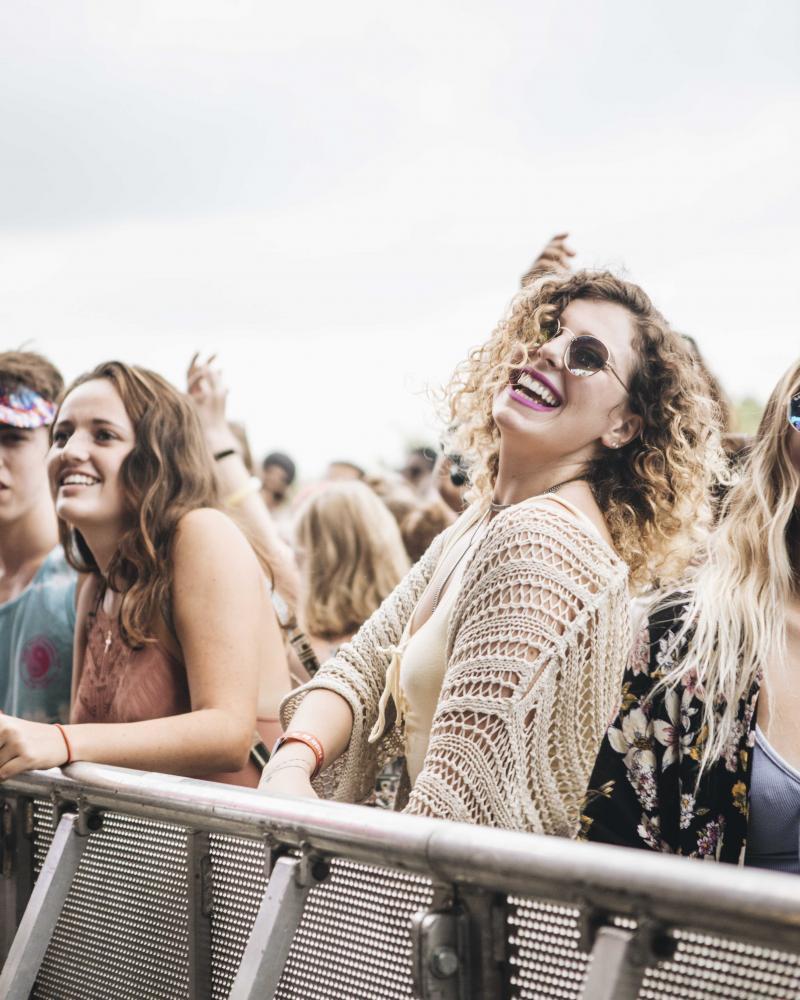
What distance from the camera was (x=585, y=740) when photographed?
6.19 ft

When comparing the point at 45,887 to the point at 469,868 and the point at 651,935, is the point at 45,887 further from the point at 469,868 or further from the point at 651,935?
the point at 651,935

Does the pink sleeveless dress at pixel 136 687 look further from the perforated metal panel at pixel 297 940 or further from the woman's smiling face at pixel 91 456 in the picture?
the perforated metal panel at pixel 297 940

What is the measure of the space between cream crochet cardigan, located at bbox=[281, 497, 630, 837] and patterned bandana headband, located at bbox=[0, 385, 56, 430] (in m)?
2.02

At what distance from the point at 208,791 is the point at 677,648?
2.86 ft

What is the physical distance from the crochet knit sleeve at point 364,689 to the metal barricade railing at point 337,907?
0.52 metres

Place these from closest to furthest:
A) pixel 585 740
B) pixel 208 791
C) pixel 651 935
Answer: pixel 651 935 → pixel 208 791 → pixel 585 740

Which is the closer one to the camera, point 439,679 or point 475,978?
point 475,978

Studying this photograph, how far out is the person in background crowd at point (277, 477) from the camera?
404 inches

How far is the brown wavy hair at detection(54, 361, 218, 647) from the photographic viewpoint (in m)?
2.56

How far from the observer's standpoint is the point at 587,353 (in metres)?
2.17

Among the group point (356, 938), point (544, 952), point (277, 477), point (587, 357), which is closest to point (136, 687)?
point (587, 357)

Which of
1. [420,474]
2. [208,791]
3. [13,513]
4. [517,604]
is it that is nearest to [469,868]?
[208,791]

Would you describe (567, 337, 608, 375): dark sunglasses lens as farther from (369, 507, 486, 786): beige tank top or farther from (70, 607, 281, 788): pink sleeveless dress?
(70, 607, 281, 788): pink sleeveless dress

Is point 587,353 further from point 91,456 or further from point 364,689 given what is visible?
point 91,456
